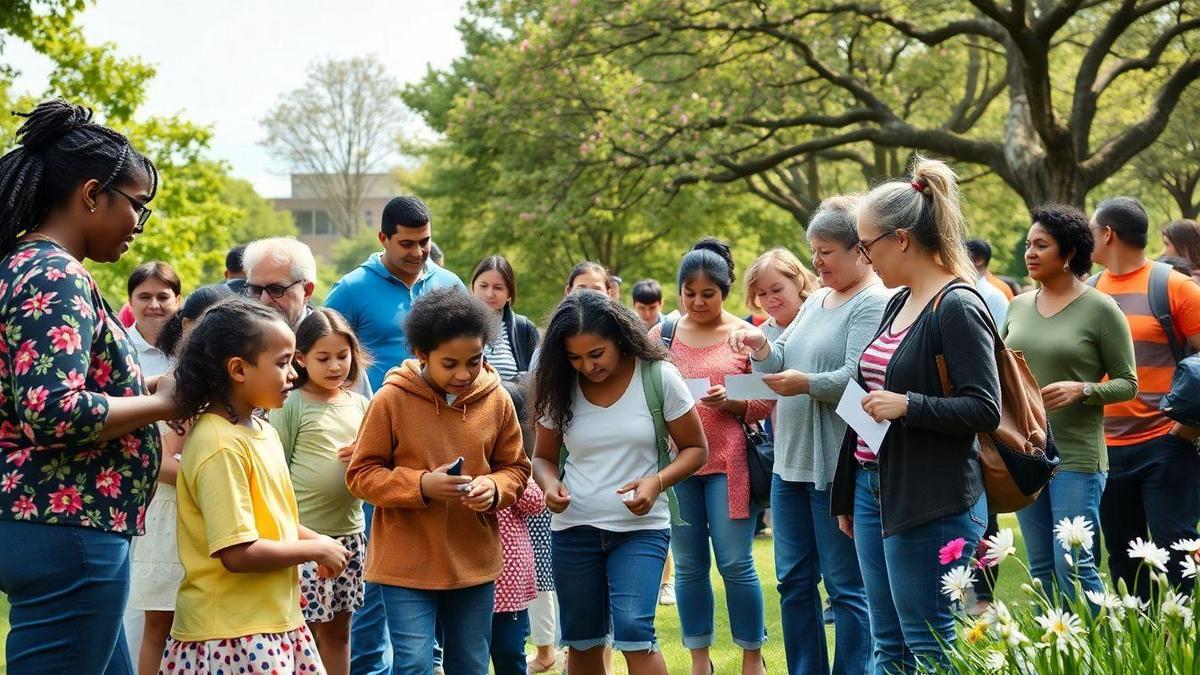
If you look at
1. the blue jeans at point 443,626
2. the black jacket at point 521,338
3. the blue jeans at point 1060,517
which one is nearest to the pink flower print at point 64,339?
the blue jeans at point 443,626

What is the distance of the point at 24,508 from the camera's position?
11.1 feet

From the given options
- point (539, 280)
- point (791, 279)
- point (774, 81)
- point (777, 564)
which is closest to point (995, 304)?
point (791, 279)

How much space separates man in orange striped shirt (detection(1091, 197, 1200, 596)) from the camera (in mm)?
6426

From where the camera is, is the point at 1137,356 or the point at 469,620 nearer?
the point at 469,620

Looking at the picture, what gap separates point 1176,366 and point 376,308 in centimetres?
408

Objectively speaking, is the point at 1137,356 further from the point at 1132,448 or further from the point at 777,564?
the point at 777,564

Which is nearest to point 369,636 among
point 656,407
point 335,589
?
point 335,589

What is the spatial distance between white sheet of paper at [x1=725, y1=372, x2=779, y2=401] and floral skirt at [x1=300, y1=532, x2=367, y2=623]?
1.79 metres

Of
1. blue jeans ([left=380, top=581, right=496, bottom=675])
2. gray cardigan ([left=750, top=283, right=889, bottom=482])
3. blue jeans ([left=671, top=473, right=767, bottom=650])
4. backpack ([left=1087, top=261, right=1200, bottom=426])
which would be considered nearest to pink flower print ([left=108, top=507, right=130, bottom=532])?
blue jeans ([left=380, top=581, right=496, bottom=675])

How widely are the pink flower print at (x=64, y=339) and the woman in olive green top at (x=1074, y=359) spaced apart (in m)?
4.29

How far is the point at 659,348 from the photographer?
543 centimetres

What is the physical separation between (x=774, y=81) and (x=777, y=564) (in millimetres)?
17721

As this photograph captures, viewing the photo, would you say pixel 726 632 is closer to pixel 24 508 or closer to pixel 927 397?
pixel 927 397

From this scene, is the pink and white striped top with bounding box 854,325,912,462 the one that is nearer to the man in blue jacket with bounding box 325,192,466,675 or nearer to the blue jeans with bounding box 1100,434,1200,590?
the blue jeans with bounding box 1100,434,1200,590
